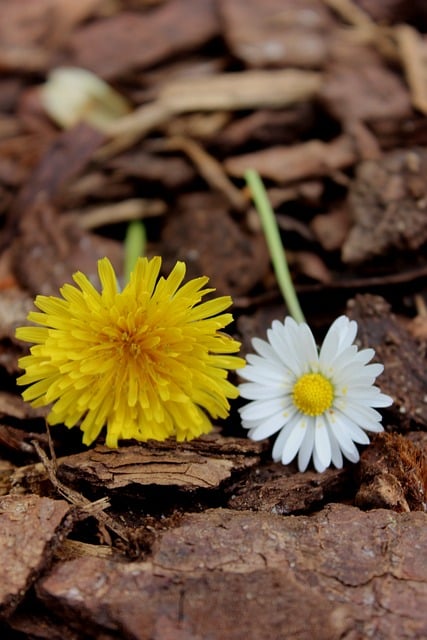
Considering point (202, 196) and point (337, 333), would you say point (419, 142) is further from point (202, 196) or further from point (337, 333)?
point (337, 333)

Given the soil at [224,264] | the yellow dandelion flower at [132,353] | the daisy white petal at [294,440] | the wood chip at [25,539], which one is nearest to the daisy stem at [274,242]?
the soil at [224,264]

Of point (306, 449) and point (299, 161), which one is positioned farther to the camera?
point (299, 161)

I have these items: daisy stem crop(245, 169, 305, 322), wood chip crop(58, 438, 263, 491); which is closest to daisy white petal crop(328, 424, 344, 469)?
wood chip crop(58, 438, 263, 491)

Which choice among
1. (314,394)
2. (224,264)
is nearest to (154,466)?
(314,394)

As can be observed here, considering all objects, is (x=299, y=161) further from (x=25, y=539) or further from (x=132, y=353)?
(x=25, y=539)

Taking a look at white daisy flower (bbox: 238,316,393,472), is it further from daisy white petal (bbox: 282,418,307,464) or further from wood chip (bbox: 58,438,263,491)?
wood chip (bbox: 58,438,263,491)

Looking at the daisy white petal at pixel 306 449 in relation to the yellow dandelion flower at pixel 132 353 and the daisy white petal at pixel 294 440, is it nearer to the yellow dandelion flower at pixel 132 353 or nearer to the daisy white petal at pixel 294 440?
the daisy white petal at pixel 294 440

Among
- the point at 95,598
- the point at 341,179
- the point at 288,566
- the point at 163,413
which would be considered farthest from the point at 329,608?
the point at 341,179
